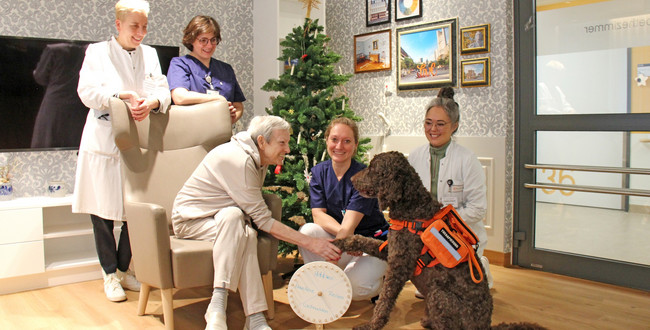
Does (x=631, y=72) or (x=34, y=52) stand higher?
(x=34, y=52)

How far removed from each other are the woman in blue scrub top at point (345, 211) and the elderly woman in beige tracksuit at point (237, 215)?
0.97 feet

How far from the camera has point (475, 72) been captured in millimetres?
3961

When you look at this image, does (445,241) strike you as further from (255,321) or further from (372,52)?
(372,52)

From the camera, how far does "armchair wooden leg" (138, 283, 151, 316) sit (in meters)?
2.66

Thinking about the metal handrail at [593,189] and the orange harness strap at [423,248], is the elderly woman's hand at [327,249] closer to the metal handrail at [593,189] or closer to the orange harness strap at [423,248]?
the orange harness strap at [423,248]

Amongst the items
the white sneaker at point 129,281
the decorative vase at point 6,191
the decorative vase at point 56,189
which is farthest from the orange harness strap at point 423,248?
the decorative vase at point 6,191

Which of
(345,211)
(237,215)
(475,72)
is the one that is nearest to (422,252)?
(345,211)

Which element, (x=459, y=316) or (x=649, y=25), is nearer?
(x=459, y=316)

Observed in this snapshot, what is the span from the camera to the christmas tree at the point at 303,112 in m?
→ 3.37

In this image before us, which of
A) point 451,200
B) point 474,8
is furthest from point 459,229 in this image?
point 474,8

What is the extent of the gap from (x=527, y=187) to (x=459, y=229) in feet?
6.53

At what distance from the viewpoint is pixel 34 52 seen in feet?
11.4

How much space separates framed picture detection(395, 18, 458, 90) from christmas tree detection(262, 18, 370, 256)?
1037 millimetres

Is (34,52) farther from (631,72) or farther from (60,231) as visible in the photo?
(631,72)
